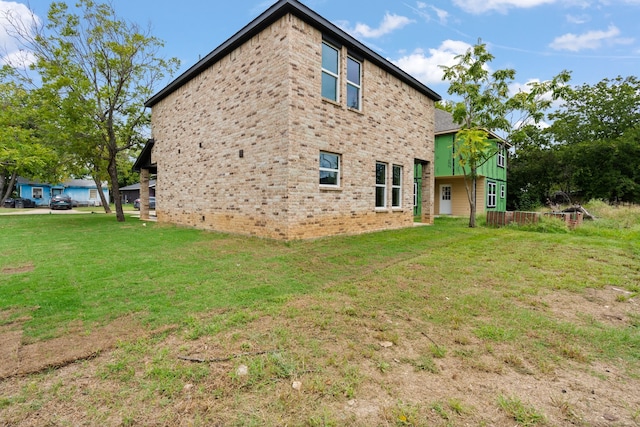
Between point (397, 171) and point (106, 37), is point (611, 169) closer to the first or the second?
point (397, 171)

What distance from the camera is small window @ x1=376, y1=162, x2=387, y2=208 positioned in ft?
37.0

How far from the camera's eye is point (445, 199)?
21.9 meters

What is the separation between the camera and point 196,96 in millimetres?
12195

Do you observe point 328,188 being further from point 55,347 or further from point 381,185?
point 55,347

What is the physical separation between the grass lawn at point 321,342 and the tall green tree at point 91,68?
10.1 metres

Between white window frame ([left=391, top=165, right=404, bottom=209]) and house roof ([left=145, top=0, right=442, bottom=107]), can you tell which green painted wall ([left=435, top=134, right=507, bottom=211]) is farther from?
white window frame ([left=391, top=165, right=404, bottom=209])

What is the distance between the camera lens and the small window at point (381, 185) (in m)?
11.3

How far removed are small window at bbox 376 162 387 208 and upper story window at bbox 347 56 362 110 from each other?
2.41 m

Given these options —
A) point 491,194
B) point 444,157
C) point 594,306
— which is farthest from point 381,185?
point 491,194

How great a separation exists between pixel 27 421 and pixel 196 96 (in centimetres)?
1250

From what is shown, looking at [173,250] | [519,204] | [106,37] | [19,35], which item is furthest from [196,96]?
[519,204]

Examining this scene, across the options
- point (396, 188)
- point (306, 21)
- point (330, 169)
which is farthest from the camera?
point (396, 188)

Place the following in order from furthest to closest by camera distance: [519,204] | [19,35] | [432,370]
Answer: [519,204], [19,35], [432,370]

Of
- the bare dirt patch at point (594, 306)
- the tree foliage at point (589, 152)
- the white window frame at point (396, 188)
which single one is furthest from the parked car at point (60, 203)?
the tree foliage at point (589, 152)
